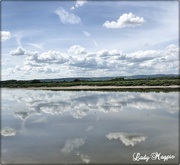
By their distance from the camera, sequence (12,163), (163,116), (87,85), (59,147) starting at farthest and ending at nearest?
(87,85)
(163,116)
(59,147)
(12,163)

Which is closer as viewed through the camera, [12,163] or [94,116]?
[12,163]

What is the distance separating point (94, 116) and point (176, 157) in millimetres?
10361

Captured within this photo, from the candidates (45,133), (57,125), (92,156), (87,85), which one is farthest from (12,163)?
(87,85)

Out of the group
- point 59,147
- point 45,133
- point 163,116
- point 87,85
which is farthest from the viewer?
point 87,85

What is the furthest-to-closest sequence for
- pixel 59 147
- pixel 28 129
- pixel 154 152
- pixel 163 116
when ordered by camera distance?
pixel 163 116 < pixel 28 129 < pixel 59 147 < pixel 154 152

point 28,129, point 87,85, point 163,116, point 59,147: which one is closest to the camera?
point 59,147

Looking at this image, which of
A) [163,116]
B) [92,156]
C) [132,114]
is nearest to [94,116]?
[132,114]

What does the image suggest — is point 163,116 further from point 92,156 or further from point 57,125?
point 92,156

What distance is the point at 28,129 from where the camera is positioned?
16.1 m

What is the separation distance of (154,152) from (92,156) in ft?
7.83

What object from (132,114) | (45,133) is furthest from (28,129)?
(132,114)

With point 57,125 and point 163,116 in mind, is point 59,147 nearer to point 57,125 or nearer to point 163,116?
point 57,125

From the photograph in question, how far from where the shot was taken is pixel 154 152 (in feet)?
35.6

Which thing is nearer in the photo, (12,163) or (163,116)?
(12,163)
